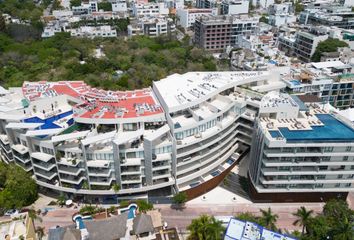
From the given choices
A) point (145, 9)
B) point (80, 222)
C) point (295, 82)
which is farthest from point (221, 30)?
point (80, 222)

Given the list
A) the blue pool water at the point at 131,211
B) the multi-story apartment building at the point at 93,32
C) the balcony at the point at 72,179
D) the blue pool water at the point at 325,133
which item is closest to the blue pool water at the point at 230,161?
the blue pool water at the point at 325,133

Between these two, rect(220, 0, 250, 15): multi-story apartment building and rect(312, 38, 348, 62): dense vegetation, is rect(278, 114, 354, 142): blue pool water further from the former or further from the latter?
rect(220, 0, 250, 15): multi-story apartment building

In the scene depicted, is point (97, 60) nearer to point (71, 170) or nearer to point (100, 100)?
point (100, 100)

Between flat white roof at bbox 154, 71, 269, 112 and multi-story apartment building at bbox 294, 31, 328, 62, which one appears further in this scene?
multi-story apartment building at bbox 294, 31, 328, 62

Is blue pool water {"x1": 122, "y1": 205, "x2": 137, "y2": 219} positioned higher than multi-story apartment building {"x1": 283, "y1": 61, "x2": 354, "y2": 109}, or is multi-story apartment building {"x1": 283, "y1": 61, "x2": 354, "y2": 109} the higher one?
multi-story apartment building {"x1": 283, "y1": 61, "x2": 354, "y2": 109}

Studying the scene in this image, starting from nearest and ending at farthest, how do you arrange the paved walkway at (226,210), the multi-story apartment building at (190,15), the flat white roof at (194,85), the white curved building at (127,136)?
the white curved building at (127,136), the paved walkway at (226,210), the flat white roof at (194,85), the multi-story apartment building at (190,15)

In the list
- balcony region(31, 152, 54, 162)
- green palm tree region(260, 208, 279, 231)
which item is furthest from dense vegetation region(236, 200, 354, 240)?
balcony region(31, 152, 54, 162)

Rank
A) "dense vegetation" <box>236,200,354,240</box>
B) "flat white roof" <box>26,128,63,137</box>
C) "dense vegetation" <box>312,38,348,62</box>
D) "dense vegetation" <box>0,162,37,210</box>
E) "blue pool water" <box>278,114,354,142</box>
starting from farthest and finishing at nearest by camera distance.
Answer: "dense vegetation" <box>312,38,348,62</box> → "dense vegetation" <box>0,162,37,210</box> → "flat white roof" <box>26,128,63,137</box> → "blue pool water" <box>278,114,354,142</box> → "dense vegetation" <box>236,200,354,240</box>

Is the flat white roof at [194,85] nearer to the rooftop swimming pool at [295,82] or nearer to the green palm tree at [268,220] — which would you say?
the rooftop swimming pool at [295,82]
